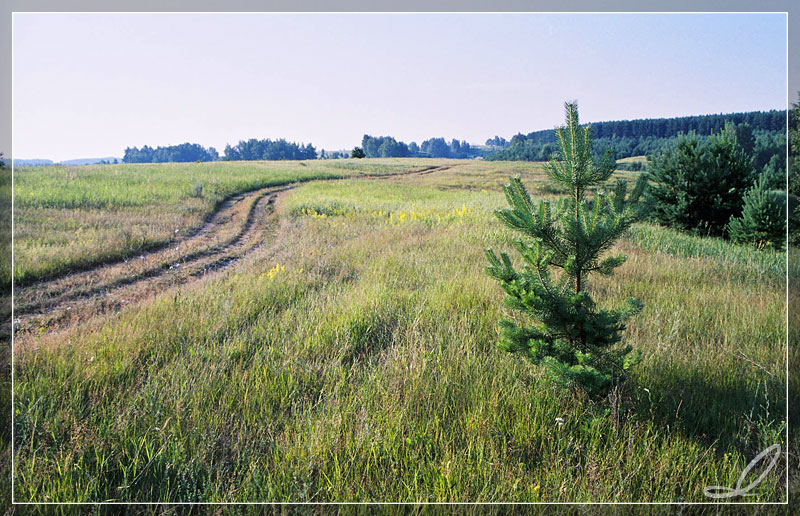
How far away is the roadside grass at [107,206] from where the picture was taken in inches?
184

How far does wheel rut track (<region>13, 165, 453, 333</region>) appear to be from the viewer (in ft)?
13.8

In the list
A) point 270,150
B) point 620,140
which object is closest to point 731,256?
point 620,140

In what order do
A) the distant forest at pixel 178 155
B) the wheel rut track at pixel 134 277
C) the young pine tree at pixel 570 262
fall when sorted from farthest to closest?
the distant forest at pixel 178 155
the wheel rut track at pixel 134 277
the young pine tree at pixel 570 262

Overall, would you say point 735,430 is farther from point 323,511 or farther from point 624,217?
point 323,511

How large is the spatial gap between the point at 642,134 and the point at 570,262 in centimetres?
174

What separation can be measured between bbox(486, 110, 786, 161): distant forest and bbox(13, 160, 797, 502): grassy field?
260 mm

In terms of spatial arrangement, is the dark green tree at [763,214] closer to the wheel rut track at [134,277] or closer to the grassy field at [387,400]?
the grassy field at [387,400]

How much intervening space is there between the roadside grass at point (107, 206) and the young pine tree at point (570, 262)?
11.6 ft

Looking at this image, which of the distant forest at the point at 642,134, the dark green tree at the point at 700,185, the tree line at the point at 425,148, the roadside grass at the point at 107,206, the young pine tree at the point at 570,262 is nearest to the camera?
the young pine tree at the point at 570,262

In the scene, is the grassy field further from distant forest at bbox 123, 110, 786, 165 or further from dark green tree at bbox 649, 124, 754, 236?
dark green tree at bbox 649, 124, 754, 236

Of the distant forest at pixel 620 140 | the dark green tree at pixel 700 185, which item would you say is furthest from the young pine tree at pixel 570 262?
the dark green tree at pixel 700 185

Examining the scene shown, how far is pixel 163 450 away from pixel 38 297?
12.6 feet

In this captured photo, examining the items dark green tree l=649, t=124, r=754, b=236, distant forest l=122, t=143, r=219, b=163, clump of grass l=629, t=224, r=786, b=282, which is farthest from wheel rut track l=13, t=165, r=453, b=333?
dark green tree l=649, t=124, r=754, b=236

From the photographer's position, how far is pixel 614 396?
Answer: 2176 millimetres
